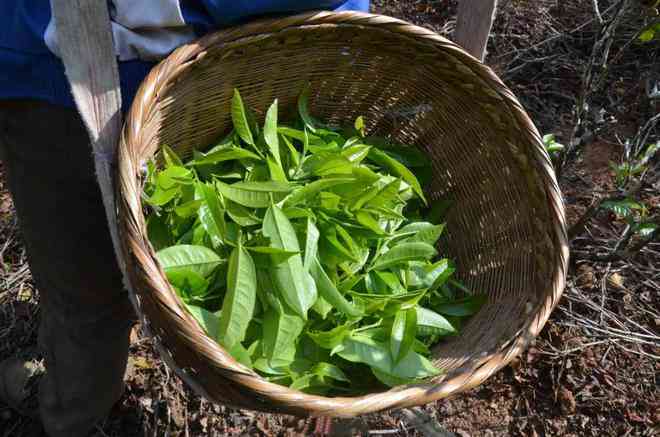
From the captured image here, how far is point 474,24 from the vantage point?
1.09 metres

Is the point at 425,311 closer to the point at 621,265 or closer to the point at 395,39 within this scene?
the point at 395,39

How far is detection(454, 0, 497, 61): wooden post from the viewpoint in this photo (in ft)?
3.52

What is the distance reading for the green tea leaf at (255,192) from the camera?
39.2 inches

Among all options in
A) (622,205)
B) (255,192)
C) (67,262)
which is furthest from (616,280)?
(67,262)

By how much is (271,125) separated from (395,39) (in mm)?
Answer: 254

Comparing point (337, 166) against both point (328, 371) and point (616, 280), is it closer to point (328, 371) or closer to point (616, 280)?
point (328, 371)

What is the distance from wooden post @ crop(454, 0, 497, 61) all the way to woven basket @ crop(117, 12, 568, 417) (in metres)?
0.07

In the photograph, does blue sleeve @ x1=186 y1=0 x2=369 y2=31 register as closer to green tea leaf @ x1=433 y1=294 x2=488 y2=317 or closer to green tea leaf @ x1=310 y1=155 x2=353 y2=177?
green tea leaf @ x1=310 y1=155 x2=353 y2=177

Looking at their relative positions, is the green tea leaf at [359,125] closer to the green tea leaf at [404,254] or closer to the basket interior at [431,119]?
the basket interior at [431,119]

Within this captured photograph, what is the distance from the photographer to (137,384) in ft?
4.96

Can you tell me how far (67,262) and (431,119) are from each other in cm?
71

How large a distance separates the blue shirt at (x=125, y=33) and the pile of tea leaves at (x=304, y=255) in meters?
0.14

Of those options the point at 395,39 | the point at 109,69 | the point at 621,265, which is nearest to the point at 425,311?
the point at 395,39

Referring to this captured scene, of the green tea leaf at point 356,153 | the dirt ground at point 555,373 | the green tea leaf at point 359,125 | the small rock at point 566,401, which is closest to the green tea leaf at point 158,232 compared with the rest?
the green tea leaf at point 356,153
